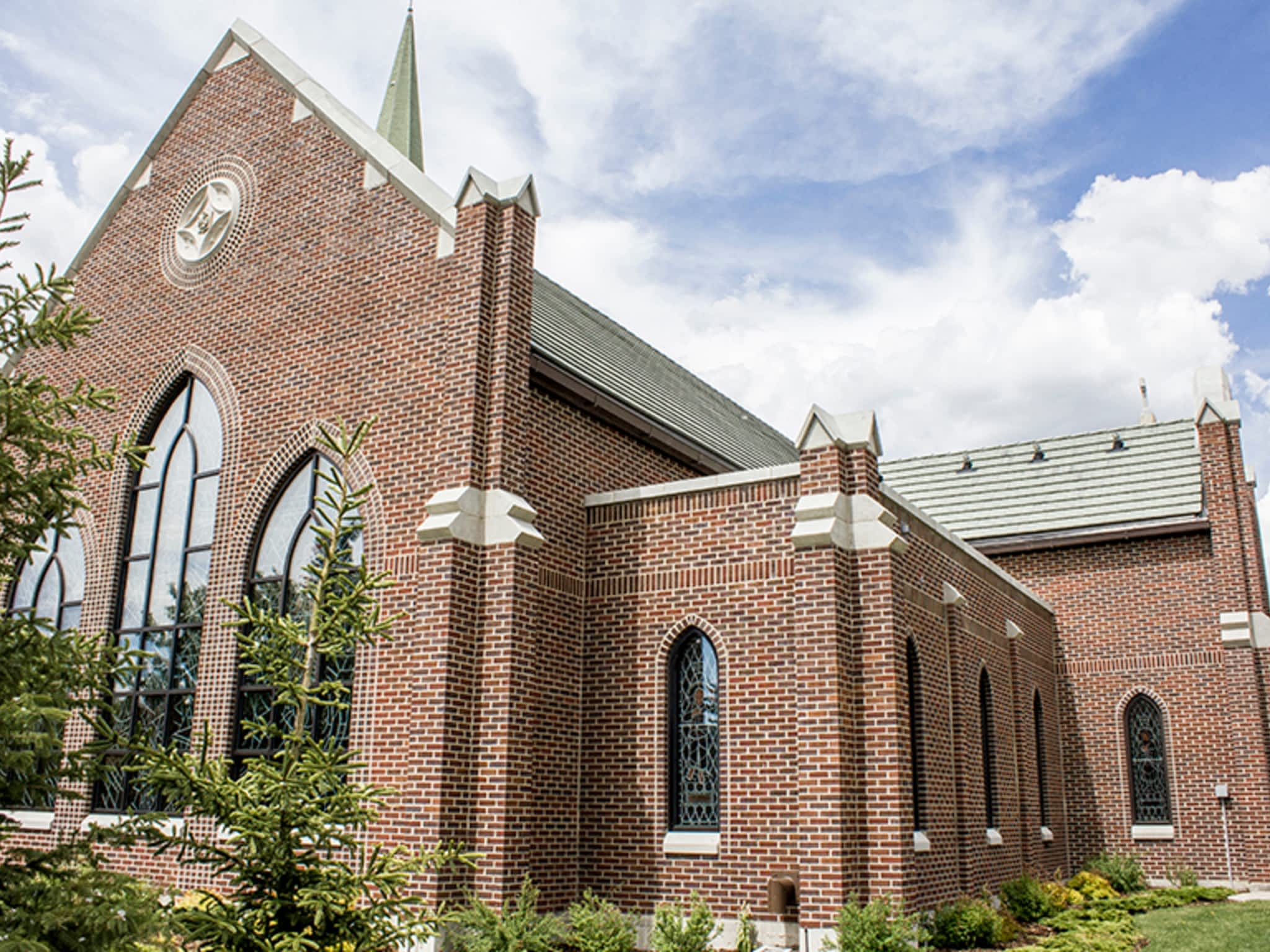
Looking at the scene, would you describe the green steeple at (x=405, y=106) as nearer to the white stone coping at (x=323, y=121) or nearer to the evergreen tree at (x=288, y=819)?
the white stone coping at (x=323, y=121)

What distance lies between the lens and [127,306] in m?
16.2

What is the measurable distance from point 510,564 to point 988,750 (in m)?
8.42

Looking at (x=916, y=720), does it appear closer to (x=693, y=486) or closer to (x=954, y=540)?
(x=954, y=540)

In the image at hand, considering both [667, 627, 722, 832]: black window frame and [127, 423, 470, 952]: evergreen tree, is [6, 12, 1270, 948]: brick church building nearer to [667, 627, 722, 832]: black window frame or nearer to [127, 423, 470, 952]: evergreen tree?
[667, 627, 722, 832]: black window frame

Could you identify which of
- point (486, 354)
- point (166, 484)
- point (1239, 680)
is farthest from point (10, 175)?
point (1239, 680)

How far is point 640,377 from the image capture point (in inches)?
706

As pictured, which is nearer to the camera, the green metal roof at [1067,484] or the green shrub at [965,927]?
the green shrub at [965,927]

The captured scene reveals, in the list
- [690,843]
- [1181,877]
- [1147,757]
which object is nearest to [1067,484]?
[1147,757]

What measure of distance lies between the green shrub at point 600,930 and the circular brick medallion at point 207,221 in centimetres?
983

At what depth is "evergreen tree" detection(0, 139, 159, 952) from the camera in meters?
5.93

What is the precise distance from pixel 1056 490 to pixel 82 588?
18655 millimetres

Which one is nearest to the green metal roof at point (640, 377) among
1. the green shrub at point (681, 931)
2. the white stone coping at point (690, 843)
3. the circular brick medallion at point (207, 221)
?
the circular brick medallion at point (207, 221)

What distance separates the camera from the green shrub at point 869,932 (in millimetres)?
10156

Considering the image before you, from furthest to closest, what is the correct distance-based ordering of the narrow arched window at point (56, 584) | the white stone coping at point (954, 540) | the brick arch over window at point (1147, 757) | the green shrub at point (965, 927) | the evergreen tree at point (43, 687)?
the brick arch over window at point (1147, 757) < the narrow arched window at point (56, 584) < the white stone coping at point (954, 540) < the green shrub at point (965, 927) < the evergreen tree at point (43, 687)
